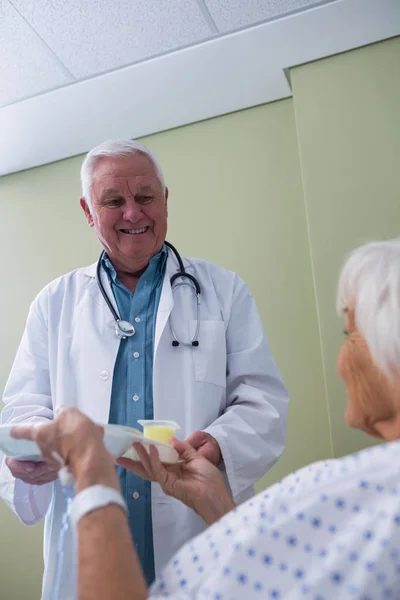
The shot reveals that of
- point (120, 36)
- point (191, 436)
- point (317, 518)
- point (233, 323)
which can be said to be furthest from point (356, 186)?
point (317, 518)

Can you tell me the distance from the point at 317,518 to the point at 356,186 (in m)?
1.66

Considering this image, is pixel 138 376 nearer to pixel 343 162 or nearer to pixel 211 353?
pixel 211 353

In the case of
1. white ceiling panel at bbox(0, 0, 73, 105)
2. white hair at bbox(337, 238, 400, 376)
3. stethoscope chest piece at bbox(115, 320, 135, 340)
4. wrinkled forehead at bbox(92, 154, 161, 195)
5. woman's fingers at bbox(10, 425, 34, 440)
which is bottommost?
woman's fingers at bbox(10, 425, 34, 440)

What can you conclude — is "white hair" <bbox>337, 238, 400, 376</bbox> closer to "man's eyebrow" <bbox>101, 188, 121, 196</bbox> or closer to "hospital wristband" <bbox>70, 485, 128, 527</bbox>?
"hospital wristband" <bbox>70, 485, 128, 527</bbox>

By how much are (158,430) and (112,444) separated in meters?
0.22

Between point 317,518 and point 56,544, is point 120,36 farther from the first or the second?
point 317,518

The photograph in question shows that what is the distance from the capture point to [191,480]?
1.28 meters

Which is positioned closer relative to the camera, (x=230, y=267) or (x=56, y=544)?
(x=56, y=544)

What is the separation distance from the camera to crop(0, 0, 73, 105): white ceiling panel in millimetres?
2219

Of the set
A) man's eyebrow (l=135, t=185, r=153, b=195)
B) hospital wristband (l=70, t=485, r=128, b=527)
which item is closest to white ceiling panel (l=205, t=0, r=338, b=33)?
man's eyebrow (l=135, t=185, r=153, b=195)

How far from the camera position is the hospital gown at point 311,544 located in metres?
0.69

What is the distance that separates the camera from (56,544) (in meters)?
1.49

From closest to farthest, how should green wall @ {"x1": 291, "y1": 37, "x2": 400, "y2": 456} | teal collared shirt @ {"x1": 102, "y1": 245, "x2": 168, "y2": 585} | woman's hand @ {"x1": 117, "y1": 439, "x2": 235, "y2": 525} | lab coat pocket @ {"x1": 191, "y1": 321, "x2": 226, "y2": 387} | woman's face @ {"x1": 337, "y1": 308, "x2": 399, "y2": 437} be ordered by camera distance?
woman's face @ {"x1": 337, "y1": 308, "x2": 399, "y2": 437} → woman's hand @ {"x1": 117, "y1": 439, "x2": 235, "y2": 525} → teal collared shirt @ {"x1": 102, "y1": 245, "x2": 168, "y2": 585} → lab coat pocket @ {"x1": 191, "y1": 321, "x2": 226, "y2": 387} → green wall @ {"x1": 291, "y1": 37, "x2": 400, "y2": 456}

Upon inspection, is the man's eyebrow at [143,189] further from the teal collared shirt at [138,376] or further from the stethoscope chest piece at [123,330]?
the stethoscope chest piece at [123,330]
